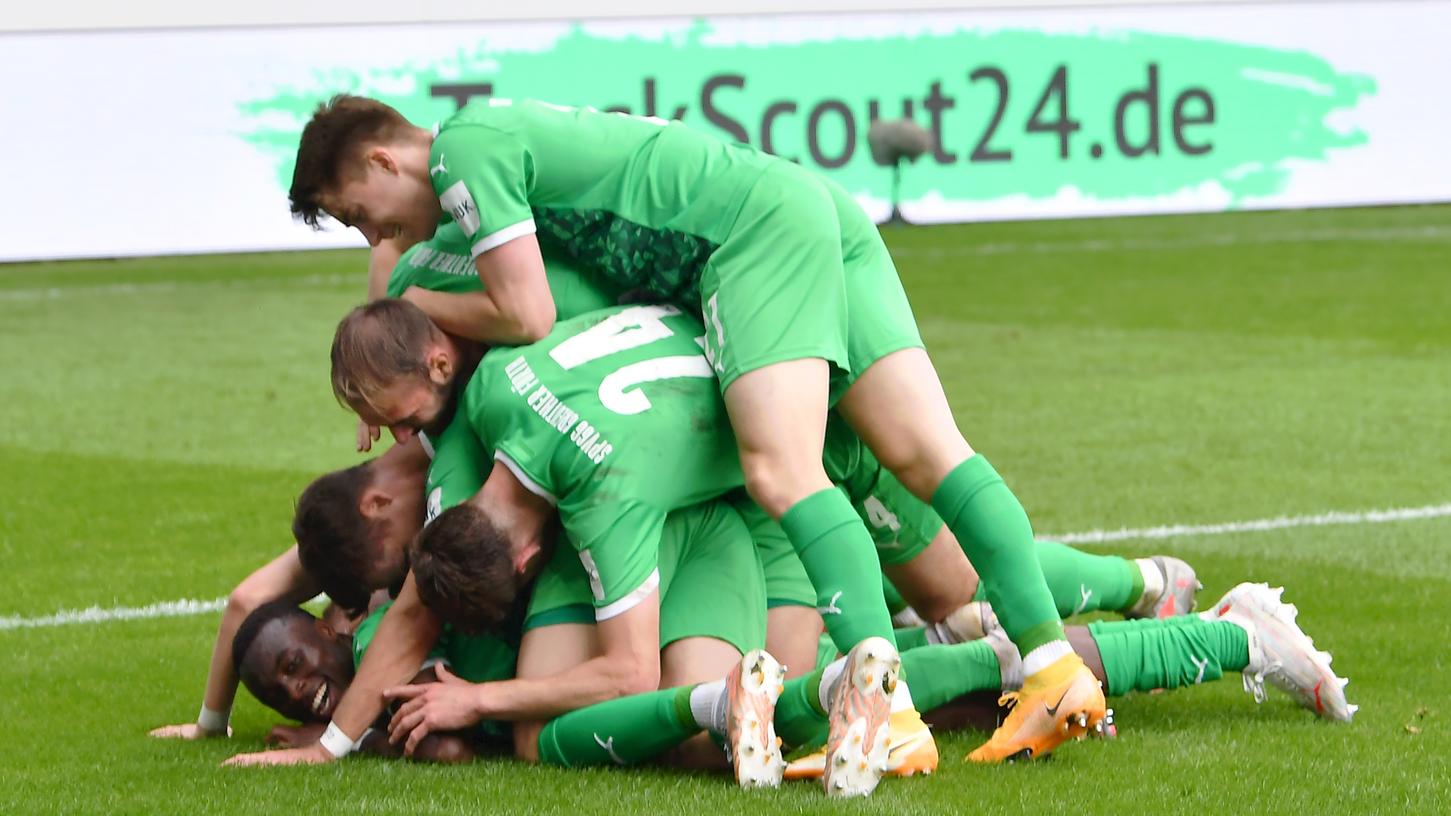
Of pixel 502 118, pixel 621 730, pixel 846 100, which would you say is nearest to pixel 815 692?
pixel 621 730

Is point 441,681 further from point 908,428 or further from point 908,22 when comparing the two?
point 908,22

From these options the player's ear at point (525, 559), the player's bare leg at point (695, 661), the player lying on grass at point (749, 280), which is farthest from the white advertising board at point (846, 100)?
the player's bare leg at point (695, 661)

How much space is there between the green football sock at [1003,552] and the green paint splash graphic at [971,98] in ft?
49.8

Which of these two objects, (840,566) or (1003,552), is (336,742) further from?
(1003,552)

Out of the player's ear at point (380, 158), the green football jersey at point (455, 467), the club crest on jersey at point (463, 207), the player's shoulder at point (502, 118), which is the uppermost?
the player's shoulder at point (502, 118)

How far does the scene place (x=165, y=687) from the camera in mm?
5285

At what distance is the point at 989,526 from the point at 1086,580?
744mm

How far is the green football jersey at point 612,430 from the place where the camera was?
167 inches

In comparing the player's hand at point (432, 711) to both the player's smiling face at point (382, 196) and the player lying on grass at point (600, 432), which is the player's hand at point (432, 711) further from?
the player's smiling face at point (382, 196)

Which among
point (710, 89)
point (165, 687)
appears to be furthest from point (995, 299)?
point (165, 687)

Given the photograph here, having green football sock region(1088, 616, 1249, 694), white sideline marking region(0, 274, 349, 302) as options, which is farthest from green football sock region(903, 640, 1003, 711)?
white sideline marking region(0, 274, 349, 302)

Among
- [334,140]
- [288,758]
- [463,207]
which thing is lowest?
[288,758]

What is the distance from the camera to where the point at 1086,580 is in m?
4.98

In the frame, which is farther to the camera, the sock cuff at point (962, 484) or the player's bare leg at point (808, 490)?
the sock cuff at point (962, 484)
